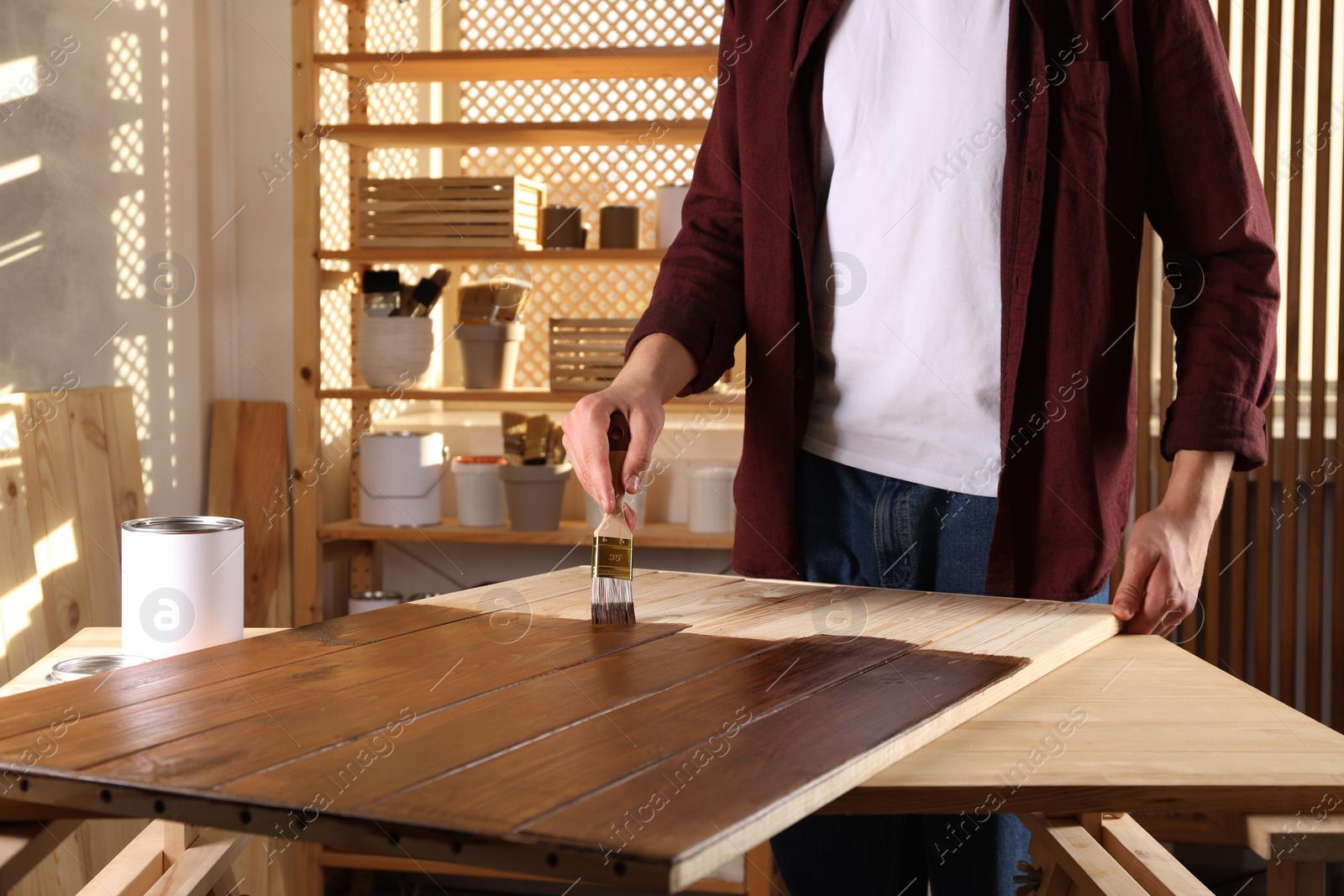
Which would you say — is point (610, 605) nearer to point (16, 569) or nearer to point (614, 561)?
point (614, 561)

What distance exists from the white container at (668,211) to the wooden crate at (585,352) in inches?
8.4

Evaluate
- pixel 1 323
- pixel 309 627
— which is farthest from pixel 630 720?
pixel 1 323

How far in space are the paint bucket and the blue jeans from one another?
1472mm

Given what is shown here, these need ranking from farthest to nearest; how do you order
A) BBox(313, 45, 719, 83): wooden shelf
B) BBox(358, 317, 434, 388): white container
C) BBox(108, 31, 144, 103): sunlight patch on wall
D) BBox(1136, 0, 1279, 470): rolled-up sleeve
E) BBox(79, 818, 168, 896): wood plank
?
BBox(358, 317, 434, 388): white container
BBox(313, 45, 719, 83): wooden shelf
BBox(108, 31, 144, 103): sunlight patch on wall
BBox(1136, 0, 1279, 470): rolled-up sleeve
BBox(79, 818, 168, 896): wood plank

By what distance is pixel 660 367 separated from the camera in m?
1.25

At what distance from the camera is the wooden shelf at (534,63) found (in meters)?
2.53

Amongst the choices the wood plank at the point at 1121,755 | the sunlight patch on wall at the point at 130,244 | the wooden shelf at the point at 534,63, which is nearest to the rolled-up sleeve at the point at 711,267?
the wood plank at the point at 1121,755

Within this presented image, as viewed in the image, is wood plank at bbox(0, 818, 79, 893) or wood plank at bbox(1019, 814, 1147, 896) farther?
wood plank at bbox(1019, 814, 1147, 896)

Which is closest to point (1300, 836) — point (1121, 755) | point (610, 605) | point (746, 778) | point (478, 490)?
point (1121, 755)

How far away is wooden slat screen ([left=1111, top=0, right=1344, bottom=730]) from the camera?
8.43ft

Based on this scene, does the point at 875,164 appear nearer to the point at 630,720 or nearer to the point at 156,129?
the point at 630,720

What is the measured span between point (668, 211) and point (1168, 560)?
5.96ft

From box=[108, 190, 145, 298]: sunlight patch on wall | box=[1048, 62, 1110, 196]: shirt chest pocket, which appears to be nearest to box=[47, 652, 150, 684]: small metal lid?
box=[1048, 62, 1110, 196]: shirt chest pocket

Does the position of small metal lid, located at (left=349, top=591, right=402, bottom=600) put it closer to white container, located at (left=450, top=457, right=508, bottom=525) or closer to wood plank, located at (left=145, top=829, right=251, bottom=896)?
white container, located at (left=450, top=457, right=508, bottom=525)
